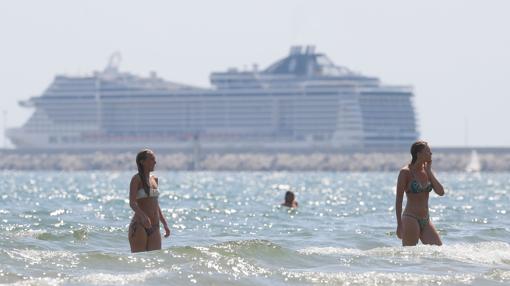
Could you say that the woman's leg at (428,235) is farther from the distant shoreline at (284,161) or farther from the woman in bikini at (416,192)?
the distant shoreline at (284,161)

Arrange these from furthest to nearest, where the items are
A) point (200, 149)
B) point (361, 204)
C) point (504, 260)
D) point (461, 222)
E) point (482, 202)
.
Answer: point (200, 149)
point (482, 202)
point (361, 204)
point (461, 222)
point (504, 260)

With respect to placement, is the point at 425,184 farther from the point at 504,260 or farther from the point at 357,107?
the point at 357,107

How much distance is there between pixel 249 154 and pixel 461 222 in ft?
408

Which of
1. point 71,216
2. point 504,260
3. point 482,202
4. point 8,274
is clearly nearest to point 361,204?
point 482,202

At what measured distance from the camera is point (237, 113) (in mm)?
159125

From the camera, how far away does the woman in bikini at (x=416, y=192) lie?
17.0 meters

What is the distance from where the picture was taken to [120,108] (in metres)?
167

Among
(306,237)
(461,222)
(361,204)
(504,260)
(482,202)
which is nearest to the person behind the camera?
(504,260)

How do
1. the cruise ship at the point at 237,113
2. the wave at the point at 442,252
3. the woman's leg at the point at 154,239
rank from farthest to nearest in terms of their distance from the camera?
the cruise ship at the point at 237,113 → the wave at the point at 442,252 → the woman's leg at the point at 154,239

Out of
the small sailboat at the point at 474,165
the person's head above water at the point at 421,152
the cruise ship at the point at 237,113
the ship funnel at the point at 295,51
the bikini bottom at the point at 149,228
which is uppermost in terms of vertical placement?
the ship funnel at the point at 295,51

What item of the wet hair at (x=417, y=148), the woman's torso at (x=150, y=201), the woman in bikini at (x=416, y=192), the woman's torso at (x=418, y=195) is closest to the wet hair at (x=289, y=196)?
the woman in bikini at (x=416, y=192)

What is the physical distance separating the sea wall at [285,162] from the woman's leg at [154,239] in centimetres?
12793

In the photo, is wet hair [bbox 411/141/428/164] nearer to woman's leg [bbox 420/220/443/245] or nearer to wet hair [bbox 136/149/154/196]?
woman's leg [bbox 420/220/443/245]

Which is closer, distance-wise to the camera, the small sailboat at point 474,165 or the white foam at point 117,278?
the white foam at point 117,278
